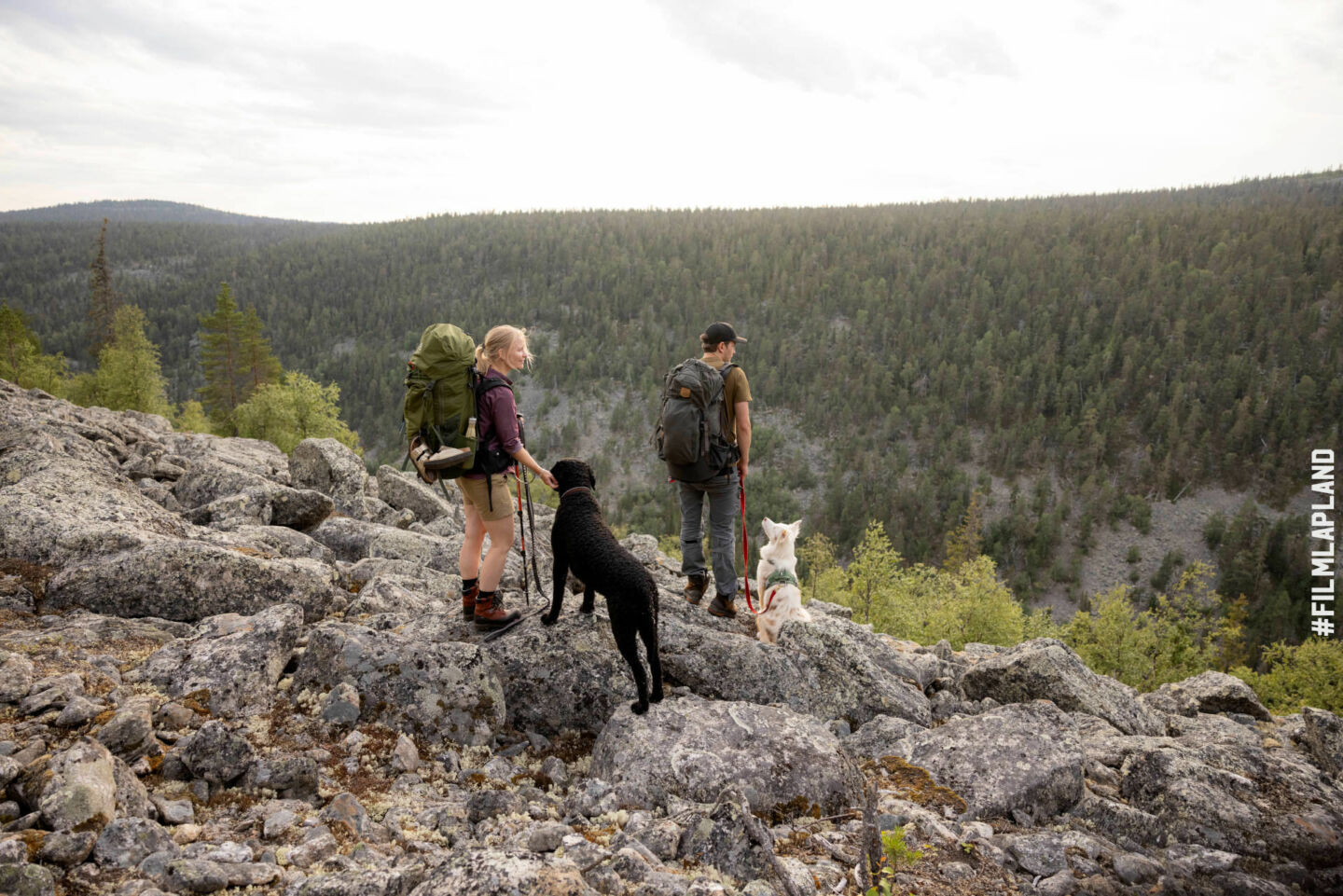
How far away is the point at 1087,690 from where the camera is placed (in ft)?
24.9

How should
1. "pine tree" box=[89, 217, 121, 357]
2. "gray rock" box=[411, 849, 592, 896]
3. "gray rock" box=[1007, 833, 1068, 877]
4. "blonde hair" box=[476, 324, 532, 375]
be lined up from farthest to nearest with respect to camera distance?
"pine tree" box=[89, 217, 121, 357] → "blonde hair" box=[476, 324, 532, 375] → "gray rock" box=[1007, 833, 1068, 877] → "gray rock" box=[411, 849, 592, 896]

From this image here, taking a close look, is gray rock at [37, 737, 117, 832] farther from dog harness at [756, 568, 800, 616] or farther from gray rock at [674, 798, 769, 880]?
dog harness at [756, 568, 800, 616]

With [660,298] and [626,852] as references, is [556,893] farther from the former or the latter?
[660,298]

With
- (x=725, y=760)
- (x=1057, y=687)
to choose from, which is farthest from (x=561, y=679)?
(x=1057, y=687)

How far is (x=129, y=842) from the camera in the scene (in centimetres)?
319

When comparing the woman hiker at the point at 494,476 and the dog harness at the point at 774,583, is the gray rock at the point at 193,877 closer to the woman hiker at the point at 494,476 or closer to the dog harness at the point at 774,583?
the woman hiker at the point at 494,476

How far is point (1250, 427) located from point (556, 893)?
136 meters

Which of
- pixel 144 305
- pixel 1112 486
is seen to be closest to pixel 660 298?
pixel 1112 486

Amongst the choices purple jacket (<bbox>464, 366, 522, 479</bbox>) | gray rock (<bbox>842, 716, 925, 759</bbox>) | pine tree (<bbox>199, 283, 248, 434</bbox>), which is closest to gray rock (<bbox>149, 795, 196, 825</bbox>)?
purple jacket (<bbox>464, 366, 522, 479</bbox>)

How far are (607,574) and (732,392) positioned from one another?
2.81 meters

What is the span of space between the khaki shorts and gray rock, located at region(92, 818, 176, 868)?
3.13 m

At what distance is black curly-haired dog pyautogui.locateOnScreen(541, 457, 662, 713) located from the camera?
5.17 metres

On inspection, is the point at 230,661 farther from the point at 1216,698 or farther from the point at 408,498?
the point at 1216,698

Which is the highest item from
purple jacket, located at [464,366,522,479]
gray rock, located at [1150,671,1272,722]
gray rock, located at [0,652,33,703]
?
A: purple jacket, located at [464,366,522,479]
